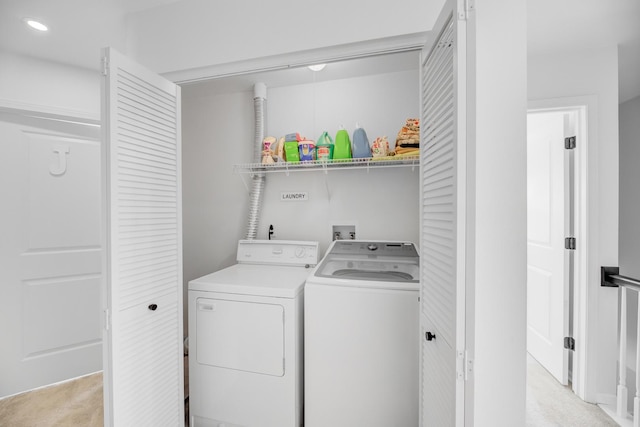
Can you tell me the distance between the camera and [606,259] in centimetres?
202

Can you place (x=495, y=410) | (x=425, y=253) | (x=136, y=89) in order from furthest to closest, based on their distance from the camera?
1. (x=136, y=89)
2. (x=425, y=253)
3. (x=495, y=410)

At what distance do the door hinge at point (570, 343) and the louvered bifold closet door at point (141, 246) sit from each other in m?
2.78

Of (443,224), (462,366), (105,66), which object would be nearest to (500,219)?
(443,224)

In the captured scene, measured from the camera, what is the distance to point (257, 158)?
2508 millimetres

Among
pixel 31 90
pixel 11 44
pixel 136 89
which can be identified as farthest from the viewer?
pixel 31 90

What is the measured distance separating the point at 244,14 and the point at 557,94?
7.11 ft

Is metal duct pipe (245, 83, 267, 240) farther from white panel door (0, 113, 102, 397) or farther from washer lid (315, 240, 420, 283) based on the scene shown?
white panel door (0, 113, 102, 397)

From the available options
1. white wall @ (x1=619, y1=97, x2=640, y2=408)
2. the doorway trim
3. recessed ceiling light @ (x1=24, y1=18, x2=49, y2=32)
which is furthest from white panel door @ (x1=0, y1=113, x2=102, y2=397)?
white wall @ (x1=619, y1=97, x2=640, y2=408)

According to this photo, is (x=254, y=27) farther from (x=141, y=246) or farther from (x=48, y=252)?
(x=48, y=252)

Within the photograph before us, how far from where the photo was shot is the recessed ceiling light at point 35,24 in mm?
1690

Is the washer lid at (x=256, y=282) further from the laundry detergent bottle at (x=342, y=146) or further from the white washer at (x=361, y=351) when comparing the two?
the laundry detergent bottle at (x=342, y=146)

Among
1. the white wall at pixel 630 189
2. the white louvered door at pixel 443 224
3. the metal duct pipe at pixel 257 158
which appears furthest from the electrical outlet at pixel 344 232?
the white wall at pixel 630 189

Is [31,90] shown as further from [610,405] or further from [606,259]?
[610,405]

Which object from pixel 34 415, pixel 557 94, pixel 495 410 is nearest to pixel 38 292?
pixel 34 415
